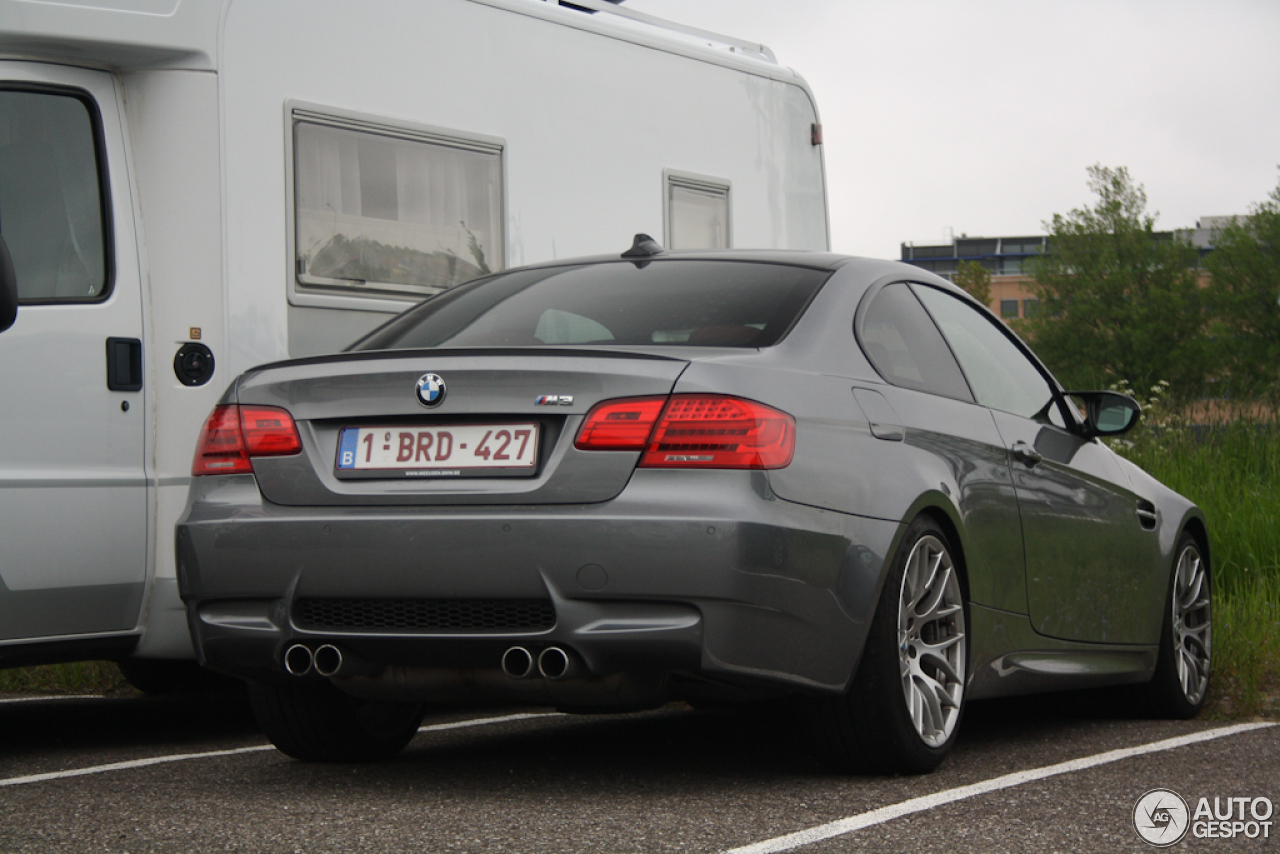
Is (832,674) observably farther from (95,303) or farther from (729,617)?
(95,303)

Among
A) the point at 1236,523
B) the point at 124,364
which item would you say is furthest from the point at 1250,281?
the point at 124,364

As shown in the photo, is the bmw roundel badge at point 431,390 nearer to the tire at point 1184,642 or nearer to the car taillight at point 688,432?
the car taillight at point 688,432

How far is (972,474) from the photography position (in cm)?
521

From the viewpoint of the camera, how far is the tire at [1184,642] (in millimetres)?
6582

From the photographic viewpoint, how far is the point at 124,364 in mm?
5953

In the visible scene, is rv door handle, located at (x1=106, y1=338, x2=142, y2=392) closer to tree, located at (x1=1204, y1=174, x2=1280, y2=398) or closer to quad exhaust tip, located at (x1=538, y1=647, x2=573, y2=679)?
quad exhaust tip, located at (x1=538, y1=647, x2=573, y2=679)

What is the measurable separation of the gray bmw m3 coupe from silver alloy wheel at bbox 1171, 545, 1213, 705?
1.46 metres

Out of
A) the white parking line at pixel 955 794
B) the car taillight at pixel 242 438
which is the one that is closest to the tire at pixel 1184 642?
the white parking line at pixel 955 794

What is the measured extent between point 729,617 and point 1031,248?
13987 centimetres

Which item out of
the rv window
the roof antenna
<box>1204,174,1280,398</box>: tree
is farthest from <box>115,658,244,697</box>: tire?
<box>1204,174,1280,398</box>: tree

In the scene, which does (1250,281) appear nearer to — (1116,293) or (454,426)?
Result: (1116,293)

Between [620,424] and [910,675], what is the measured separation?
46.8 inches

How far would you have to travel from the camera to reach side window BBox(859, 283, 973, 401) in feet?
16.7

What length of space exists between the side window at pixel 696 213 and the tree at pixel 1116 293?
236 feet
